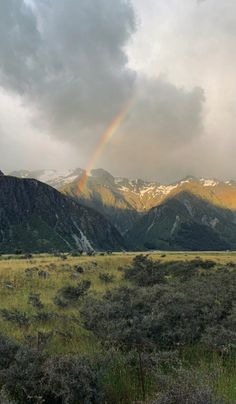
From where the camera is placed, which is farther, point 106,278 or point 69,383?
point 106,278

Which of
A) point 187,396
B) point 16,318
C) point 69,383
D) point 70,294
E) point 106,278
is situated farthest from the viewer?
point 106,278

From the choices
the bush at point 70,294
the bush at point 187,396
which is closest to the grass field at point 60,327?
the bush at point 70,294

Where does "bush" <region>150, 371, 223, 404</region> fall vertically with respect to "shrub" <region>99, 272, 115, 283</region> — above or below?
below

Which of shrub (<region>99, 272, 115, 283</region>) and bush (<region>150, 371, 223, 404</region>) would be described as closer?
bush (<region>150, 371, 223, 404</region>)

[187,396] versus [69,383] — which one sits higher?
[187,396]

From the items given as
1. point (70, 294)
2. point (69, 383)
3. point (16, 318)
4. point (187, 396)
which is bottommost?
point (69, 383)

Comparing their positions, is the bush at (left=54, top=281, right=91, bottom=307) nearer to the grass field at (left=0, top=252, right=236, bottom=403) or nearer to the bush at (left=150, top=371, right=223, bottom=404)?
the grass field at (left=0, top=252, right=236, bottom=403)

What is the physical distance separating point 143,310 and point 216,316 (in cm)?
325

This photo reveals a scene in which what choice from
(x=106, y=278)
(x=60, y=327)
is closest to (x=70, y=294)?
(x=60, y=327)

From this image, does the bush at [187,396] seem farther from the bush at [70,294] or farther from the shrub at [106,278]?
the shrub at [106,278]

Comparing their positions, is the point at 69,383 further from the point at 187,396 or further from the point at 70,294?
the point at 70,294

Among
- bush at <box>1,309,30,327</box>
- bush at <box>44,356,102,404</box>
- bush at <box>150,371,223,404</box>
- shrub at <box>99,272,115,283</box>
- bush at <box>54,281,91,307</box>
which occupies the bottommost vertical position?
bush at <box>44,356,102,404</box>

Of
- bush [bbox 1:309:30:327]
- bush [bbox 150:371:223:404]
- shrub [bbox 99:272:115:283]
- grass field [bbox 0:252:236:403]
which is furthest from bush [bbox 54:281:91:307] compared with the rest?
bush [bbox 150:371:223:404]

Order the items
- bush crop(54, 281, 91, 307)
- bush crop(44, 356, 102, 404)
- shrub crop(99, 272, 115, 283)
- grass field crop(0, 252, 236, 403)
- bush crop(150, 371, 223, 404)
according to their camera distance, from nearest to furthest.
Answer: bush crop(150, 371, 223, 404) → bush crop(44, 356, 102, 404) → grass field crop(0, 252, 236, 403) → bush crop(54, 281, 91, 307) → shrub crop(99, 272, 115, 283)
